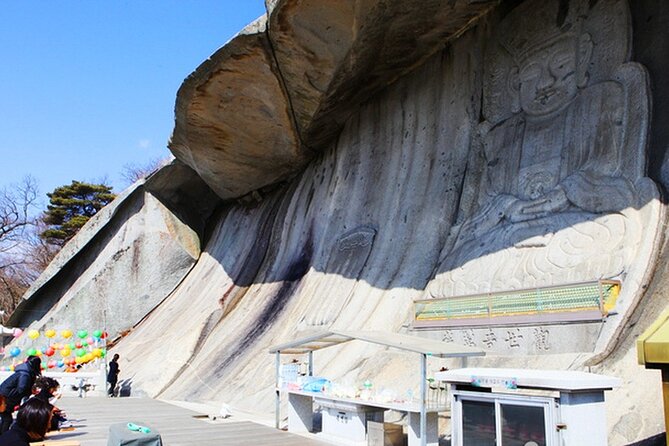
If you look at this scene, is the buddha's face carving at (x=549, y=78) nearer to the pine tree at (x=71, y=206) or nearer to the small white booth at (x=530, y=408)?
the small white booth at (x=530, y=408)

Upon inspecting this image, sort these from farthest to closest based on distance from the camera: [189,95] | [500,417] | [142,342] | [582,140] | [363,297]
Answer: [142,342] → [189,95] → [363,297] → [582,140] → [500,417]

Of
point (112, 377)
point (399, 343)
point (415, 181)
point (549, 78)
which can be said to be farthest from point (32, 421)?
point (112, 377)

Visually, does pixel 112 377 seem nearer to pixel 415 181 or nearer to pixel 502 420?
pixel 415 181

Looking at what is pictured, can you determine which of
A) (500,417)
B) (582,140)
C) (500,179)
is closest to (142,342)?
(500,179)

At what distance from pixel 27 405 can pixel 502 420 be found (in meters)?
3.19

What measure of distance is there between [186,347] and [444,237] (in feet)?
23.2

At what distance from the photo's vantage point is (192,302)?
18000mm

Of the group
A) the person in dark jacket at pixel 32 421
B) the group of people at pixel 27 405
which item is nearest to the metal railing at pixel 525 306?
the group of people at pixel 27 405

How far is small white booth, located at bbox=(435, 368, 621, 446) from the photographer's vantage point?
14.4ft

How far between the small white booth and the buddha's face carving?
6.91 meters

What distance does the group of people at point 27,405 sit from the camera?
377cm

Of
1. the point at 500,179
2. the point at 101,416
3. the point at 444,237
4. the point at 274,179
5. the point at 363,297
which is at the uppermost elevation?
the point at 274,179

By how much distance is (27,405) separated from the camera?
4.02 metres

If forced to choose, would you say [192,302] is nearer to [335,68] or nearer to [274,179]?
[274,179]
